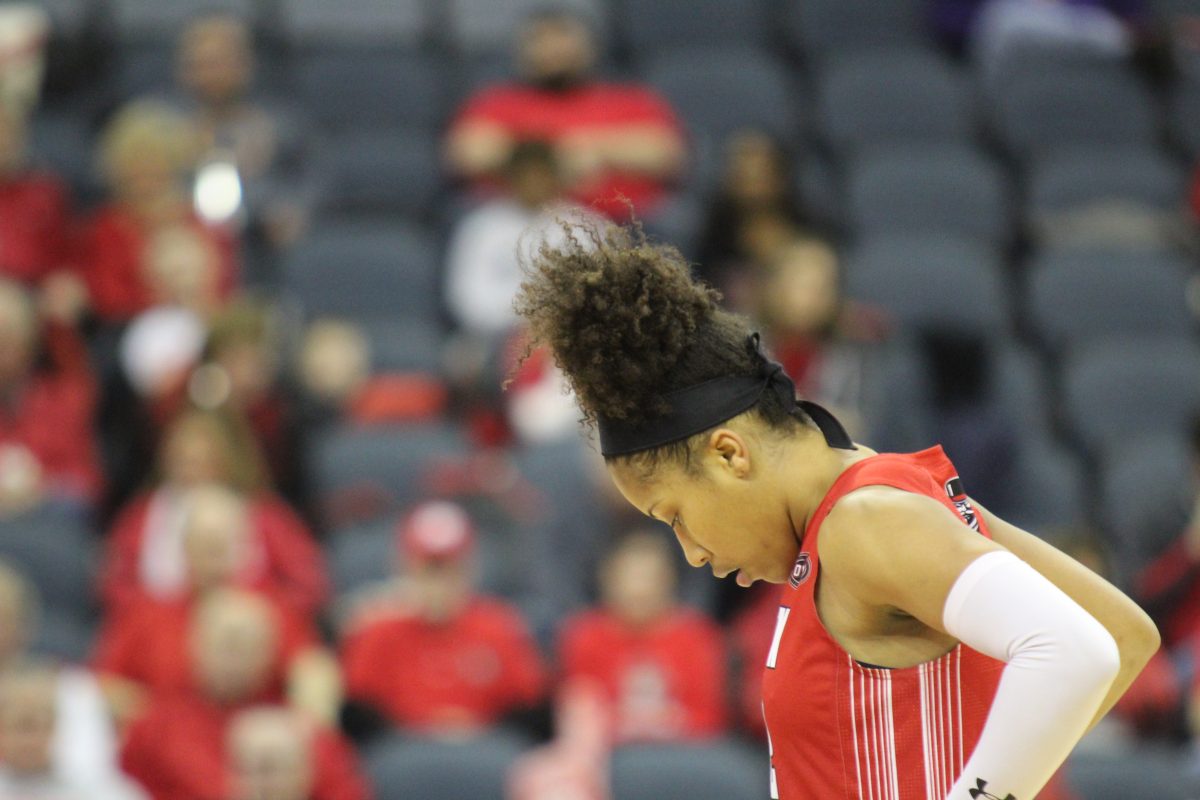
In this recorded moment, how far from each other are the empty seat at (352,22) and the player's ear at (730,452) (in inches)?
291

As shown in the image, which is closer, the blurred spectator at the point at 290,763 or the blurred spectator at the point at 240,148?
the blurred spectator at the point at 290,763

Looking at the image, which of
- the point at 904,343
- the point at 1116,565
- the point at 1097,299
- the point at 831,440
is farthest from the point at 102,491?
the point at 831,440

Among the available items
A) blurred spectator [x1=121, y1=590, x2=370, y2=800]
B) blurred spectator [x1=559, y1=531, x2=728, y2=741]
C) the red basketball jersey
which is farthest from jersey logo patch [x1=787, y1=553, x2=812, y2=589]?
blurred spectator [x1=559, y1=531, x2=728, y2=741]

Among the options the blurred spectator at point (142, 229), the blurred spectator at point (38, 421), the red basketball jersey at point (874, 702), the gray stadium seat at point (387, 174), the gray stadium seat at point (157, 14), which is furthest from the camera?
the gray stadium seat at point (157, 14)

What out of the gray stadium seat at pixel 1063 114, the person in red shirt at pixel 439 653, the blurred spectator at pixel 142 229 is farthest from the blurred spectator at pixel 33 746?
the gray stadium seat at pixel 1063 114

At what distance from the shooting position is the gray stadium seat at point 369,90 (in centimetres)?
892

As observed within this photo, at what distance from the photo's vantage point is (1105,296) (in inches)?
317

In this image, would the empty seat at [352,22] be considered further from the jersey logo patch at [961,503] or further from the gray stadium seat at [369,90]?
the jersey logo patch at [961,503]

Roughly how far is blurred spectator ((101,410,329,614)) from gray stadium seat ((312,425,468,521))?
21 cm

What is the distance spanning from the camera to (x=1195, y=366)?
25.1ft

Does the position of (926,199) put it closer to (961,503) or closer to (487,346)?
(487,346)

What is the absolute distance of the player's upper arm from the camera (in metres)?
2.03

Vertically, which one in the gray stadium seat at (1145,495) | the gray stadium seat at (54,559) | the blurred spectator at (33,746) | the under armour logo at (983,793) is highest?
the gray stadium seat at (54,559)

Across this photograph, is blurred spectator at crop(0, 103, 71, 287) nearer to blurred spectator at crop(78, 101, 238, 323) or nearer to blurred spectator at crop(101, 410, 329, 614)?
blurred spectator at crop(78, 101, 238, 323)
